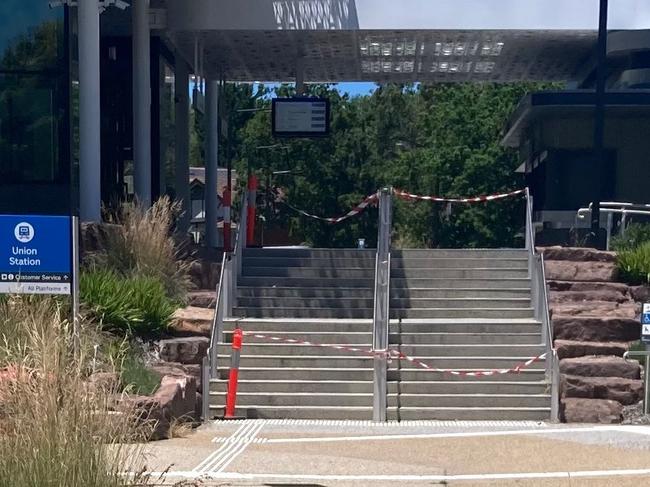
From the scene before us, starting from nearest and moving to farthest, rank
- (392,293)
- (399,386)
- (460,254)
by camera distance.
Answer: (399,386) < (392,293) < (460,254)

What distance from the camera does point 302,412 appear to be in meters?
16.2

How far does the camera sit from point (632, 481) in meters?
10.0

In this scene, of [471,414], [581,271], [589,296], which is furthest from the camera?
[581,271]

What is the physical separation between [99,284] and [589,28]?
12.2 metres

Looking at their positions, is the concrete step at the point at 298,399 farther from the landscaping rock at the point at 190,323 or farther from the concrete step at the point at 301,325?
the concrete step at the point at 301,325

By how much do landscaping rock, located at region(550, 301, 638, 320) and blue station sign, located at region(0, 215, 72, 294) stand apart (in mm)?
7888

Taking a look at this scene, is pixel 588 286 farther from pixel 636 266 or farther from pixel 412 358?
pixel 412 358

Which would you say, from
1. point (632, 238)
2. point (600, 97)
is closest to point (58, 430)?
point (632, 238)

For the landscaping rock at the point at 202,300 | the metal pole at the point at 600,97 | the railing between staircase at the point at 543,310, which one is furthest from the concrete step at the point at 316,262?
the metal pole at the point at 600,97

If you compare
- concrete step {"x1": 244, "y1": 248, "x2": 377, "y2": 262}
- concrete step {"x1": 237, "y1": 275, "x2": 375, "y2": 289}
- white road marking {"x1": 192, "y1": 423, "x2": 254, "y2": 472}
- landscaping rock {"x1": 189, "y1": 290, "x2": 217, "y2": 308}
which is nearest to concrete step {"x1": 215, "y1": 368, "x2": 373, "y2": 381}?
landscaping rock {"x1": 189, "y1": 290, "x2": 217, "y2": 308}

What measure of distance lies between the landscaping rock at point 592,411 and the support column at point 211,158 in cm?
1715

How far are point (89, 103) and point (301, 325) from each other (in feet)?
16.1

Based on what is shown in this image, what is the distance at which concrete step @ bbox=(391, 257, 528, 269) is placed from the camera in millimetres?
20281

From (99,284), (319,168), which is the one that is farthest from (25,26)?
(319,168)
